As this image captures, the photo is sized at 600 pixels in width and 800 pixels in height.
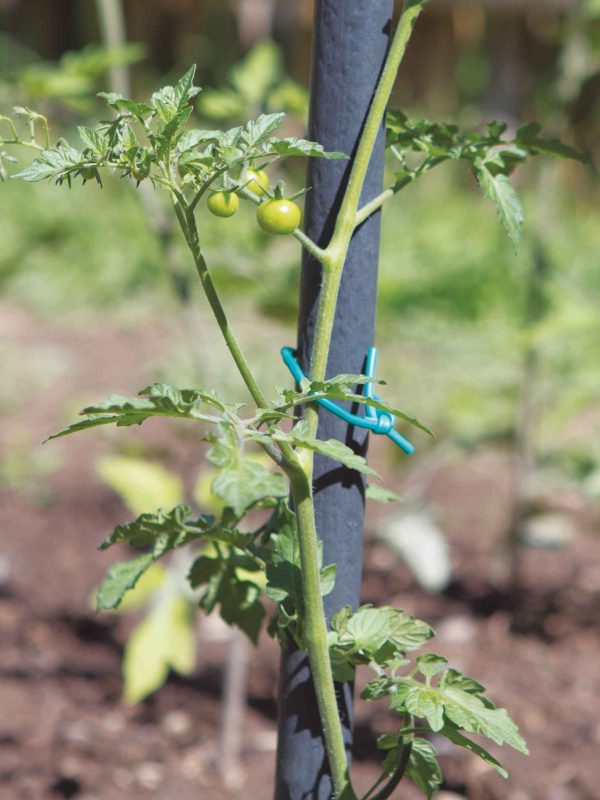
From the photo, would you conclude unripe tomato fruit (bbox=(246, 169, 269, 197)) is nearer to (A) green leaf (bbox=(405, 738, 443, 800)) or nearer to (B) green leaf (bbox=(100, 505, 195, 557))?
(B) green leaf (bbox=(100, 505, 195, 557))

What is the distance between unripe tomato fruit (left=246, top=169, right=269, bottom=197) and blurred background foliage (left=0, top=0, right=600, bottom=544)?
16.6 inches

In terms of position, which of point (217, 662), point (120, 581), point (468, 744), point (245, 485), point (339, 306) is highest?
point (339, 306)

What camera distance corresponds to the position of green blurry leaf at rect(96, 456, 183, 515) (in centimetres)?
181

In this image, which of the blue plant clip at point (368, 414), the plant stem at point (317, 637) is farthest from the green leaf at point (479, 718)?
the blue plant clip at point (368, 414)

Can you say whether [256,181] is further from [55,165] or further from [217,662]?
[217,662]

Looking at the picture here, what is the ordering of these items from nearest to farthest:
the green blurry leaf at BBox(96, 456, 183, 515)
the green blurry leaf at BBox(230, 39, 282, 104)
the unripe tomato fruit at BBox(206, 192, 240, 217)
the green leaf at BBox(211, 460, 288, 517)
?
the green leaf at BBox(211, 460, 288, 517), the unripe tomato fruit at BBox(206, 192, 240, 217), the green blurry leaf at BBox(230, 39, 282, 104), the green blurry leaf at BBox(96, 456, 183, 515)

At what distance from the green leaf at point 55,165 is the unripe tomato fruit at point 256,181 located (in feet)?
0.46

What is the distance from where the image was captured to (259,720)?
84.6 inches

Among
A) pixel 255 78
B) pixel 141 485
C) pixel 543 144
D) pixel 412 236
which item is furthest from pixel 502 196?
pixel 412 236

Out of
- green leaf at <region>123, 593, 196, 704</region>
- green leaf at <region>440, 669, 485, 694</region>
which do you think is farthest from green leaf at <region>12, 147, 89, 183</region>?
green leaf at <region>123, 593, 196, 704</region>

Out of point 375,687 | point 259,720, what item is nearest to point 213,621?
point 259,720

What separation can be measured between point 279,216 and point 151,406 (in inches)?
7.6

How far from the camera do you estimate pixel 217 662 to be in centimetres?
238

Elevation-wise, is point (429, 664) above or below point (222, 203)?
below
